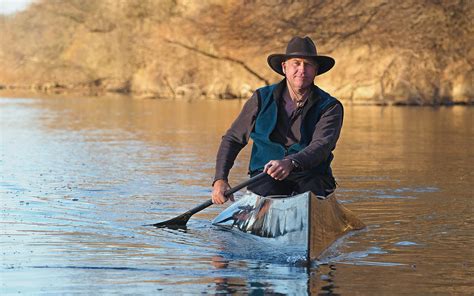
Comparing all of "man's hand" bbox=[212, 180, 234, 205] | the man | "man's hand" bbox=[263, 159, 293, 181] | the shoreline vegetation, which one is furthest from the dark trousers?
the shoreline vegetation

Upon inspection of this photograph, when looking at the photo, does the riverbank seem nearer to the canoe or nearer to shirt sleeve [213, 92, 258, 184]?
the canoe

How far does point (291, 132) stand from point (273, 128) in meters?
0.15

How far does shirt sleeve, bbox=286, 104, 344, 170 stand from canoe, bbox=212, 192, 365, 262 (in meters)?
A: 0.29

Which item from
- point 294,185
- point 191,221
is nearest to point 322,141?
point 294,185

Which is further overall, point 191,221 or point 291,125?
point 191,221

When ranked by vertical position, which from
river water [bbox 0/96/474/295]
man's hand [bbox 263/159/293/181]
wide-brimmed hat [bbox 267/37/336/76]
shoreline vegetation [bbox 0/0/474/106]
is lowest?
river water [bbox 0/96/474/295]

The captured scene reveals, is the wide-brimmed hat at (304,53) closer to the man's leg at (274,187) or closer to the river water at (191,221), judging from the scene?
the man's leg at (274,187)

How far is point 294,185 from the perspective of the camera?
915 cm

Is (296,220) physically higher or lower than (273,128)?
lower

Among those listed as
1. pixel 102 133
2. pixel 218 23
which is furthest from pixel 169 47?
pixel 102 133

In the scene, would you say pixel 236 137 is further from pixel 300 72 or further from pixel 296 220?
pixel 296 220

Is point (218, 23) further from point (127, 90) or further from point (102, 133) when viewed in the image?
point (102, 133)

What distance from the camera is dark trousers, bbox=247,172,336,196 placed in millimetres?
9094

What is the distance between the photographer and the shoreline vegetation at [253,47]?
3888cm
